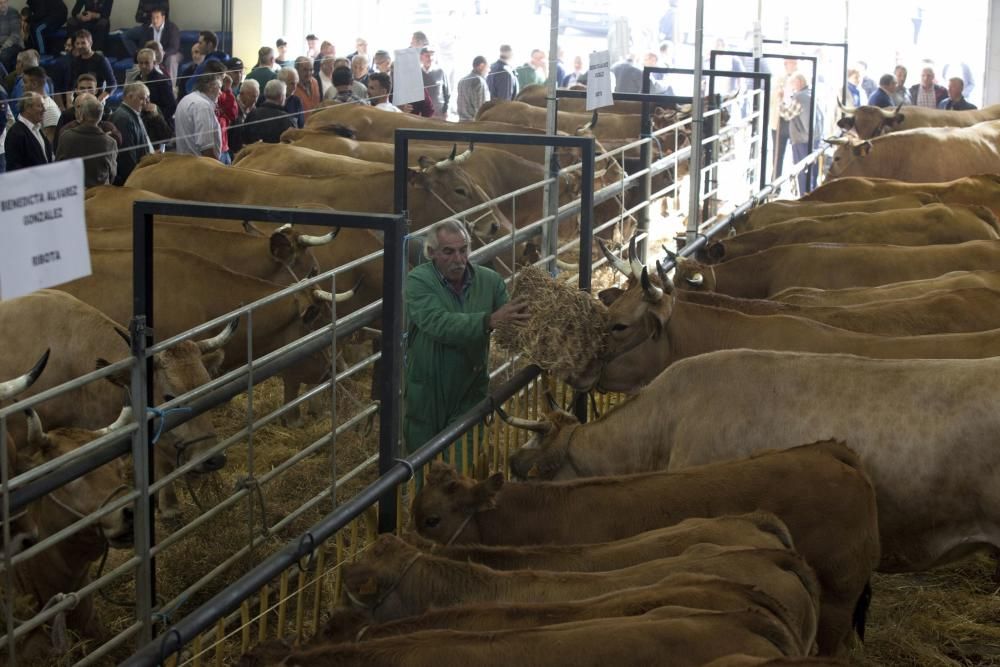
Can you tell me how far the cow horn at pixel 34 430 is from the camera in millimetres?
4612

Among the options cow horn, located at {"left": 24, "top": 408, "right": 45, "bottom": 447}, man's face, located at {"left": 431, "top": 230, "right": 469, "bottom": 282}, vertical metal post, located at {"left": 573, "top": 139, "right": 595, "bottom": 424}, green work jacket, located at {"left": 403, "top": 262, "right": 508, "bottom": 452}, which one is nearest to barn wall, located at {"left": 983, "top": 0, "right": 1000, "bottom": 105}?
vertical metal post, located at {"left": 573, "top": 139, "right": 595, "bottom": 424}

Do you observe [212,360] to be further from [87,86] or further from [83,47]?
[83,47]

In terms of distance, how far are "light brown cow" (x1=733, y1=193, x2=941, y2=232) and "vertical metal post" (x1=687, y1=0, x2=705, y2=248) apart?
61 cm

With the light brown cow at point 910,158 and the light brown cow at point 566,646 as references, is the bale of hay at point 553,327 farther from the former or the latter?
the light brown cow at point 910,158

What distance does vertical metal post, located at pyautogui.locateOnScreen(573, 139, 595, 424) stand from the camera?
20.8 feet

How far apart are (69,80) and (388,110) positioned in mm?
3824

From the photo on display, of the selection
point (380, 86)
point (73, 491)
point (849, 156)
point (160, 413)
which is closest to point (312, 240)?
point (73, 491)

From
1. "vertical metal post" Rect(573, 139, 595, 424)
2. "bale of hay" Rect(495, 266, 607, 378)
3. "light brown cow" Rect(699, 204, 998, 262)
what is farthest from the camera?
"light brown cow" Rect(699, 204, 998, 262)

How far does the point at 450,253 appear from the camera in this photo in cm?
544

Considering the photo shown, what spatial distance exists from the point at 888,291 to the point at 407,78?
3660 mm

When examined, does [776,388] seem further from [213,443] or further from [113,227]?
[113,227]

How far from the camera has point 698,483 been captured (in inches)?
180

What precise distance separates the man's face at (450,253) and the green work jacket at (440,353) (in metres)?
0.06

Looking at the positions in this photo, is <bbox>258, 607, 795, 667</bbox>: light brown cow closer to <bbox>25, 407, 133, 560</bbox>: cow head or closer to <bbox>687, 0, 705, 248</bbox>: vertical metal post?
<bbox>25, 407, 133, 560</bbox>: cow head
